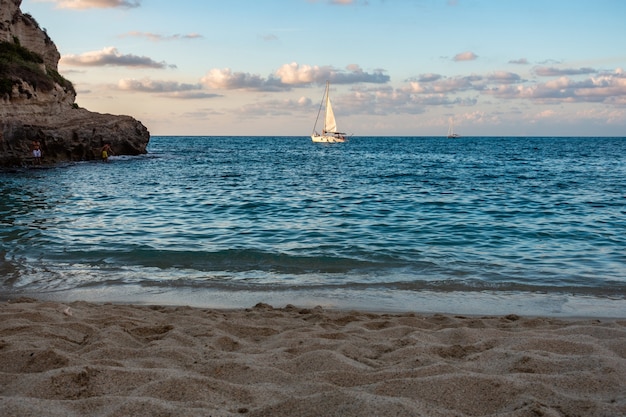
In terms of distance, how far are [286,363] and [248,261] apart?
21.2ft

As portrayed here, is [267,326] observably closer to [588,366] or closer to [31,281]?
[588,366]

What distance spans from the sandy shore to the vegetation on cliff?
31653mm

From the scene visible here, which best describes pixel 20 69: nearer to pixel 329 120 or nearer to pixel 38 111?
pixel 38 111

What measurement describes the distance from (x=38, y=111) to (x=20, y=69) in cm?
278

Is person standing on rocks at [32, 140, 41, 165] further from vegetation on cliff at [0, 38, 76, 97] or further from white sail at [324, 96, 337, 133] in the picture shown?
white sail at [324, 96, 337, 133]

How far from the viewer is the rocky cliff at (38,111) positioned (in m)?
33.2

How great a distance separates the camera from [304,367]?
4398 millimetres

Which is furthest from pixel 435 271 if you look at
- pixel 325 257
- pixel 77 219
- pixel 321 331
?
pixel 77 219

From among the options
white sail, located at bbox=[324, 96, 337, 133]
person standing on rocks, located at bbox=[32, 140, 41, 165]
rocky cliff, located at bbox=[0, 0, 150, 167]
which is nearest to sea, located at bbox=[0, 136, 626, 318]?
person standing on rocks, located at bbox=[32, 140, 41, 165]

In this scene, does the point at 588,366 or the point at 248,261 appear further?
the point at 248,261

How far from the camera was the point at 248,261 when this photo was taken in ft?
35.7

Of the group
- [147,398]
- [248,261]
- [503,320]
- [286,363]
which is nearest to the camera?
[147,398]

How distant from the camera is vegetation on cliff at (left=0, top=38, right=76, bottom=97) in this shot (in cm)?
3319

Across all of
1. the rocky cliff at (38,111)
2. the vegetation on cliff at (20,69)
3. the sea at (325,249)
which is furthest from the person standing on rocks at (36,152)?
the sea at (325,249)
